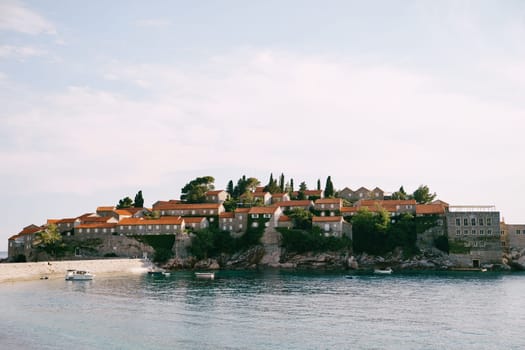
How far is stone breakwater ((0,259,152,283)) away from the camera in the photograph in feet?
254

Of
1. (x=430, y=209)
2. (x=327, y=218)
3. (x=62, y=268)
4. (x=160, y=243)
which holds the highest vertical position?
(x=430, y=209)

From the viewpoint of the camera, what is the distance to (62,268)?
88875 mm

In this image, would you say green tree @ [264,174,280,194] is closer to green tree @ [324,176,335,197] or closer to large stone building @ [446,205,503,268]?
green tree @ [324,176,335,197]

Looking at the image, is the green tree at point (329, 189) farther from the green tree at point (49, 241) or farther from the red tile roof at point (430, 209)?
the green tree at point (49, 241)

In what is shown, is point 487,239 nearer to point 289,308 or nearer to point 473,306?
point 473,306

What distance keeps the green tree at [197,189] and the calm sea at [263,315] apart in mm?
56128

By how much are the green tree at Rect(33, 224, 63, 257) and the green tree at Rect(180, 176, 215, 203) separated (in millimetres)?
34722

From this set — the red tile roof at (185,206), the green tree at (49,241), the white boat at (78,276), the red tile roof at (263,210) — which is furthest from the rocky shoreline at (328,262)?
the white boat at (78,276)

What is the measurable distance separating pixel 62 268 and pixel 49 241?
19089mm

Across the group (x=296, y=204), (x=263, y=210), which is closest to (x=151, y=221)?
(x=263, y=210)

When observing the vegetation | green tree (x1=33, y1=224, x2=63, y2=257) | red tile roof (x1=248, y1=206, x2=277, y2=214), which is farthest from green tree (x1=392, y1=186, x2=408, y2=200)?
green tree (x1=33, y1=224, x2=63, y2=257)

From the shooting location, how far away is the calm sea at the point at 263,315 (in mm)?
36344

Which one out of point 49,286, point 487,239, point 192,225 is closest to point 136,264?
point 192,225

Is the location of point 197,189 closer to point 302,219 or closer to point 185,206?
point 185,206
